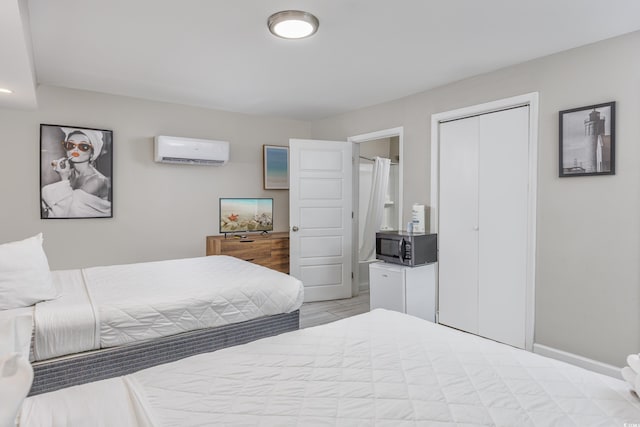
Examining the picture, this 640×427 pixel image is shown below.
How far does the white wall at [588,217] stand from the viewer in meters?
2.62

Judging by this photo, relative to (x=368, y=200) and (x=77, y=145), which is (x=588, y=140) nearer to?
(x=368, y=200)

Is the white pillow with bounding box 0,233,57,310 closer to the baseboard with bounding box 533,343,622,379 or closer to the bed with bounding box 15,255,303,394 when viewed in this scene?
the bed with bounding box 15,255,303,394

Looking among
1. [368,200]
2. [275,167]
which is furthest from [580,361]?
[275,167]

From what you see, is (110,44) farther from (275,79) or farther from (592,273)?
(592,273)

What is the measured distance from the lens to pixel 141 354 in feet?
7.28

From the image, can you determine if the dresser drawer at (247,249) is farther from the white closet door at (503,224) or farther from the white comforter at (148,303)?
the white closet door at (503,224)

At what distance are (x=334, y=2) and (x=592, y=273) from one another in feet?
8.73

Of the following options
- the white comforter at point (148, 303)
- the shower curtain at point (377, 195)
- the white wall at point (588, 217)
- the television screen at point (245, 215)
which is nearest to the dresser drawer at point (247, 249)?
the television screen at point (245, 215)

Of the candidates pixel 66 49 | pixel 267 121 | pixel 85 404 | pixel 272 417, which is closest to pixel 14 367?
pixel 85 404

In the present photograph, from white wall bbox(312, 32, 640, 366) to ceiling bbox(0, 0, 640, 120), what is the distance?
0.56 feet

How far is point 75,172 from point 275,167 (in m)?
2.41

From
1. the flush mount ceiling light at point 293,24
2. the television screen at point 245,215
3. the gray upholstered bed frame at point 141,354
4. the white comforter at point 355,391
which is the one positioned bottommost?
the gray upholstered bed frame at point 141,354

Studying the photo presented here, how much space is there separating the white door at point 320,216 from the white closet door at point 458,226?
145cm

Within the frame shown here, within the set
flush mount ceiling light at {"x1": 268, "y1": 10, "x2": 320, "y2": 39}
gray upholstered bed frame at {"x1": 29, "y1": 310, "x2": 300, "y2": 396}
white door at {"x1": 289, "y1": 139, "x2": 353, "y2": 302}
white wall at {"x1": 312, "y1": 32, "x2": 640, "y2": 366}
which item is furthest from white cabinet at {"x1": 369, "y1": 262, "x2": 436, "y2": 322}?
flush mount ceiling light at {"x1": 268, "y1": 10, "x2": 320, "y2": 39}
